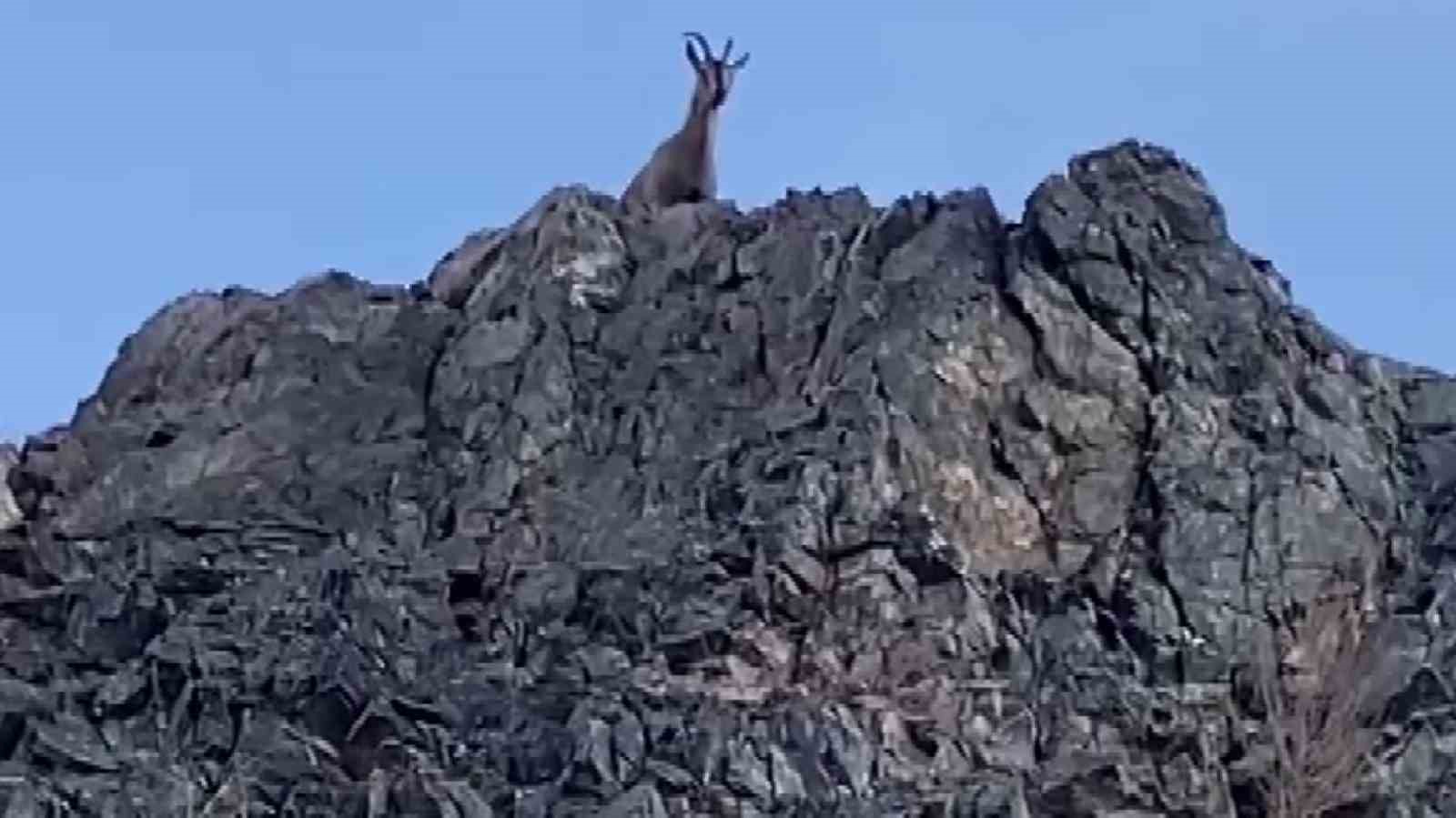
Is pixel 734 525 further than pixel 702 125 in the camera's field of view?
No

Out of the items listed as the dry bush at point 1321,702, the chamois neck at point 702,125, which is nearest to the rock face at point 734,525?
the dry bush at point 1321,702

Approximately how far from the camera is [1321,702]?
112ft

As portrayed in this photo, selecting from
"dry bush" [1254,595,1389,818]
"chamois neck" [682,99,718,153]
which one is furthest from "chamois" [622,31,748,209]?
"dry bush" [1254,595,1389,818]

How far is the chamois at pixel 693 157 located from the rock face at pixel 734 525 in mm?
2337

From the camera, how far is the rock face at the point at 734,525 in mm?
32688

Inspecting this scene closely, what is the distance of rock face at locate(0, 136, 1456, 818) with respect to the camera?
107ft

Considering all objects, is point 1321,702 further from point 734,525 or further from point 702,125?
point 702,125

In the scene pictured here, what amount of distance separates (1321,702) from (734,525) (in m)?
5.88

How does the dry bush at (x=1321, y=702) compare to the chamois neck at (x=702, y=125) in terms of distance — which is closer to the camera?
the dry bush at (x=1321, y=702)

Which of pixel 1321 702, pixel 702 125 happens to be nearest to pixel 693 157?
pixel 702 125

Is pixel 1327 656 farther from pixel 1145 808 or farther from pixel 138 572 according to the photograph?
pixel 138 572

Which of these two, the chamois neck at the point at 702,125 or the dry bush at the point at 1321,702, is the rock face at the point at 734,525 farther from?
the chamois neck at the point at 702,125

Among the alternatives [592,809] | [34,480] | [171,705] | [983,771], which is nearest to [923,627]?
[983,771]

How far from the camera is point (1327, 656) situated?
3475 cm
